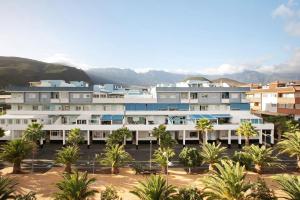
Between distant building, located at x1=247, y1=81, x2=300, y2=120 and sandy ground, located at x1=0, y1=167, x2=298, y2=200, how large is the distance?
3973 centimetres

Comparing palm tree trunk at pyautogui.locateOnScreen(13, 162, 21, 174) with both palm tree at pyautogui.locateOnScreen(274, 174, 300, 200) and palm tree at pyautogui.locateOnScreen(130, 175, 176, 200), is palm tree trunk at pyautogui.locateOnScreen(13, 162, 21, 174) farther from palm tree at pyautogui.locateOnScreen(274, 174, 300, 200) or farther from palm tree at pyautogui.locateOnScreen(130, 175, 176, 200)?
palm tree at pyautogui.locateOnScreen(274, 174, 300, 200)

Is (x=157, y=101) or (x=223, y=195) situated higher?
(x=157, y=101)

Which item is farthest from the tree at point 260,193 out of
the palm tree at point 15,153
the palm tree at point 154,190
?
the palm tree at point 15,153

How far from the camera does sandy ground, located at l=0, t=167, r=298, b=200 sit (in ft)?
100

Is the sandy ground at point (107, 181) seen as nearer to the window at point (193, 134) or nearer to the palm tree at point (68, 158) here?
the palm tree at point (68, 158)

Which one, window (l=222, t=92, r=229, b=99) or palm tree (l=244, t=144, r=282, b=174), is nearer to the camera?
palm tree (l=244, t=144, r=282, b=174)

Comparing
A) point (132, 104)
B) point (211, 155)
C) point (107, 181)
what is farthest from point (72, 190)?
point (132, 104)

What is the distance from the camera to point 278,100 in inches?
2990

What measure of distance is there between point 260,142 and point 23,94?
5282 cm

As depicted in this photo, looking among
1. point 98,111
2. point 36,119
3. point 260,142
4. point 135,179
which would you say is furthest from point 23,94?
point 260,142

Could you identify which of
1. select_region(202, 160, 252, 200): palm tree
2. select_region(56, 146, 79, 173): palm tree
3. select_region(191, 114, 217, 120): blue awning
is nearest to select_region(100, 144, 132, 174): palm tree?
select_region(56, 146, 79, 173): palm tree

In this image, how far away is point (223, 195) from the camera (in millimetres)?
23578

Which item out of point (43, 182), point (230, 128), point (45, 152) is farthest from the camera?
point (230, 128)

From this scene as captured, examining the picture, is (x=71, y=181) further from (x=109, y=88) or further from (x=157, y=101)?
(x=109, y=88)
